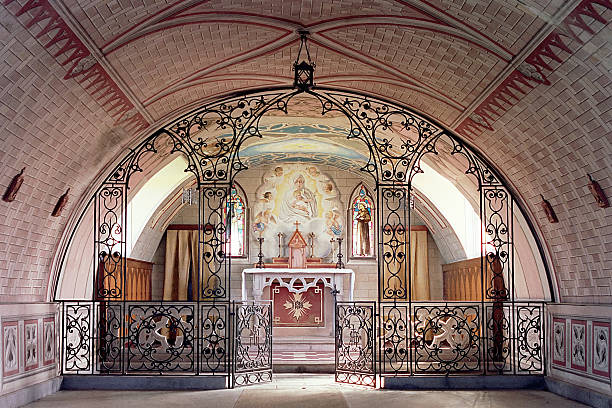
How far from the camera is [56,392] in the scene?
34.0ft

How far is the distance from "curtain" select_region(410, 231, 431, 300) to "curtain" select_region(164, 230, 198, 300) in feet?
17.2

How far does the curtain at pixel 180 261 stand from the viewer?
1928cm

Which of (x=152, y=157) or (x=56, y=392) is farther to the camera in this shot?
(x=152, y=157)

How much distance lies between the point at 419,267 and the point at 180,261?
572cm

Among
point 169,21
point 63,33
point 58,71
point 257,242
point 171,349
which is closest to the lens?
point 63,33

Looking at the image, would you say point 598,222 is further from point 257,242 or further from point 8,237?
point 257,242

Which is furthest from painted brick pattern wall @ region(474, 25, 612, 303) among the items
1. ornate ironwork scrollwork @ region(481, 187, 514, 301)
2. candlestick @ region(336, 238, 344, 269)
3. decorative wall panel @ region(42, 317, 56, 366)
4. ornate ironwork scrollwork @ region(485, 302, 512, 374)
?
candlestick @ region(336, 238, 344, 269)

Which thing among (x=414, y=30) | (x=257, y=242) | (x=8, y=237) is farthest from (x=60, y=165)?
(x=257, y=242)

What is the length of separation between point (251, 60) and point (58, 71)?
3.09m

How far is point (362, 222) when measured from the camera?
64.5 feet

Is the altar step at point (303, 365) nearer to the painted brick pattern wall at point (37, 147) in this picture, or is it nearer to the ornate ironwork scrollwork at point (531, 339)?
the ornate ironwork scrollwork at point (531, 339)

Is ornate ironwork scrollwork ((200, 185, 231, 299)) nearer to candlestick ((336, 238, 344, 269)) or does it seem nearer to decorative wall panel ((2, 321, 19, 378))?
decorative wall panel ((2, 321, 19, 378))

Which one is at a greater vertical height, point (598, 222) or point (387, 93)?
point (387, 93)

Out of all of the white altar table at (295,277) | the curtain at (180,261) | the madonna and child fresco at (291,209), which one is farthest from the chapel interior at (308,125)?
the curtain at (180,261)
